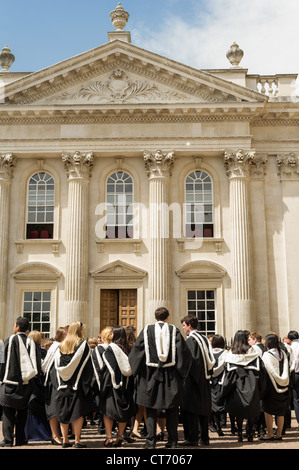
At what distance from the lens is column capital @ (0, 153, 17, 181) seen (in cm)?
2391

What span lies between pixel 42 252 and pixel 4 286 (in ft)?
6.71

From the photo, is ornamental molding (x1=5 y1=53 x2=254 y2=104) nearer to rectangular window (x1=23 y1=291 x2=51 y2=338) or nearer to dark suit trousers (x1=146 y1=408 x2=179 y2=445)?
rectangular window (x1=23 y1=291 x2=51 y2=338)

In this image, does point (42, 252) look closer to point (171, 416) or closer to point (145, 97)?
point (145, 97)

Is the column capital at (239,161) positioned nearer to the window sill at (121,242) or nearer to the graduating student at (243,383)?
the window sill at (121,242)

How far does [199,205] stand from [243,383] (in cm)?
1412

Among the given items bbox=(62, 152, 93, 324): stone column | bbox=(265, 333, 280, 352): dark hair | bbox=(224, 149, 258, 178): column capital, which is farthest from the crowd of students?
bbox=(224, 149, 258, 178): column capital

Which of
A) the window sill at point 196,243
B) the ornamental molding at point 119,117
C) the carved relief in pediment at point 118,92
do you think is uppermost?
the carved relief in pediment at point 118,92

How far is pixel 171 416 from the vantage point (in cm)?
970

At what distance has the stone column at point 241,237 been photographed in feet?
73.3

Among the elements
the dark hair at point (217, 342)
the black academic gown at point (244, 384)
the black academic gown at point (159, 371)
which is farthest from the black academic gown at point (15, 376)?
the dark hair at point (217, 342)

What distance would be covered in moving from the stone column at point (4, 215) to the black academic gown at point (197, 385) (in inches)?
553

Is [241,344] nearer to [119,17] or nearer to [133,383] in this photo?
[133,383]
